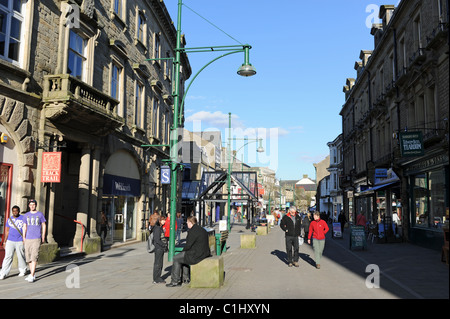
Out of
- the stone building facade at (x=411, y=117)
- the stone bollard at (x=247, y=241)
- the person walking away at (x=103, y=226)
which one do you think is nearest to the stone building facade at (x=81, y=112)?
the person walking away at (x=103, y=226)

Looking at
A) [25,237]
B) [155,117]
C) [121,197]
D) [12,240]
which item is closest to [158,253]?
[25,237]

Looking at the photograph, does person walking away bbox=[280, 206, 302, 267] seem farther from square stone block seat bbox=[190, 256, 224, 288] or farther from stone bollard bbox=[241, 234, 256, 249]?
stone bollard bbox=[241, 234, 256, 249]

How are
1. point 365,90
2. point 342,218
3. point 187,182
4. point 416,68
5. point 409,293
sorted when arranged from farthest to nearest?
point 187,182 → point 365,90 → point 342,218 → point 416,68 → point 409,293

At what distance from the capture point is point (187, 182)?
47500 millimetres

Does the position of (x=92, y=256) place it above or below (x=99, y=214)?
below

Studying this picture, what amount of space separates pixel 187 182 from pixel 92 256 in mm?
32408

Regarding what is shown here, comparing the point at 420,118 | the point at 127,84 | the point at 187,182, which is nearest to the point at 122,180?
the point at 127,84

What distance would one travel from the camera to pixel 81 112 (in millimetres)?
13906

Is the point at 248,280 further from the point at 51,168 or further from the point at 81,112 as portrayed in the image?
the point at 81,112

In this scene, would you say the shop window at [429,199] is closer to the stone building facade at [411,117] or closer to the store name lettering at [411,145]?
the stone building facade at [411,117]

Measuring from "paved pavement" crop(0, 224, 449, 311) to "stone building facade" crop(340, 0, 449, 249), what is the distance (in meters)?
4.04

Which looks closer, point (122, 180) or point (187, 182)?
point (122, 180)

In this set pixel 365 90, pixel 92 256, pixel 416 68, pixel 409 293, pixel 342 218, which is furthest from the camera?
pixel 365 90

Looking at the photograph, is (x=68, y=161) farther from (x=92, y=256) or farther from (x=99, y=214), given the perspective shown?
(x=92, y=256)
